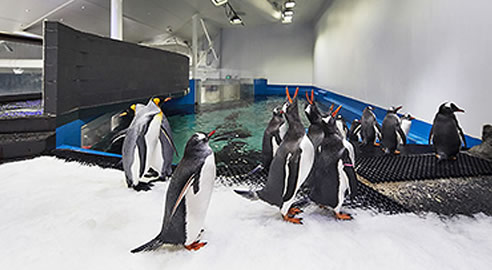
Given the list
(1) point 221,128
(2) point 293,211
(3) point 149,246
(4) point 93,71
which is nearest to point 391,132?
(2) point 293,211

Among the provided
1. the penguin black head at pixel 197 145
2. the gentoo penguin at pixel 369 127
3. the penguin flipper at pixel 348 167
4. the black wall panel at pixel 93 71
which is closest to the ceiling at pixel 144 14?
the black wall panel at pixel 93 71

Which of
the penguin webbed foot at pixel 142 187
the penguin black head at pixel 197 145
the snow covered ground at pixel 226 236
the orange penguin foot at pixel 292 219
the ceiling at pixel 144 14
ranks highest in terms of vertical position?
the ceiling at pixel 144 14

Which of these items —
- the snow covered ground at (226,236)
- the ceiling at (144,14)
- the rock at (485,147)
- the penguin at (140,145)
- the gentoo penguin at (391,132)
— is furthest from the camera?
the ceiling at (144,14)

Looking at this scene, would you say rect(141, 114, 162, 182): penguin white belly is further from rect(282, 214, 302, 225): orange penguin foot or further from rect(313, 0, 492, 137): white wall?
rect(313, 0, 492, 137): white wall

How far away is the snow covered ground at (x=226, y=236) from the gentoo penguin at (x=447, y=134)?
4.03 ft

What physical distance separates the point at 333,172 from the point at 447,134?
1.76 m

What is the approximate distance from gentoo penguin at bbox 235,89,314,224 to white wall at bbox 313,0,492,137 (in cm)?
271

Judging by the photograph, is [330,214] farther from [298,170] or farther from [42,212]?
[42,212]

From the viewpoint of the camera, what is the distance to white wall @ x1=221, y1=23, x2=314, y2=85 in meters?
18.7

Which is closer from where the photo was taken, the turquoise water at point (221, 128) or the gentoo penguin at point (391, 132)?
the gentoo penguin at point (391, 132)

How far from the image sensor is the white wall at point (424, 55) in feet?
11.0

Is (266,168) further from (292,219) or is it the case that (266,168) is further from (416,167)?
(416,167)

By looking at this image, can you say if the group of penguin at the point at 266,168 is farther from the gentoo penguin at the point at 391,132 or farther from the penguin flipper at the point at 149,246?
the gentoo penguin at the point at 391,132

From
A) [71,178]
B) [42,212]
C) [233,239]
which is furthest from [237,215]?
[71,178]
